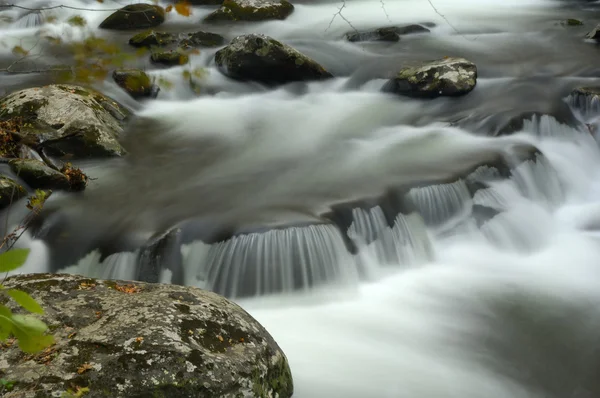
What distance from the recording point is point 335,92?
1010cm

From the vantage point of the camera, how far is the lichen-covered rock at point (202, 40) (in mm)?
11531

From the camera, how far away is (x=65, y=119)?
7.62 m

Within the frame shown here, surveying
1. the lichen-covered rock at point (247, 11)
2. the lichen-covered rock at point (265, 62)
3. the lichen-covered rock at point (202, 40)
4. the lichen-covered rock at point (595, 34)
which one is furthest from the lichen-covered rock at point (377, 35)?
the lichen-covered rock at point (595, 34)

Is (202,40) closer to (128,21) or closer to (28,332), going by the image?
(128,21)

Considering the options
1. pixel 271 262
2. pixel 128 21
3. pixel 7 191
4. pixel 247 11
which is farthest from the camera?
pixel 247 11

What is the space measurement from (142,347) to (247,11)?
1179 centimetres

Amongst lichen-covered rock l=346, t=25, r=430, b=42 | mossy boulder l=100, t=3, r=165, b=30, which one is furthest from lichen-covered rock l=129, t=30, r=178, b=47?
lichen-covered rock l=346, t=25, r=430, b=42

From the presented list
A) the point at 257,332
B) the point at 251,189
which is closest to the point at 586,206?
the point at 251,189

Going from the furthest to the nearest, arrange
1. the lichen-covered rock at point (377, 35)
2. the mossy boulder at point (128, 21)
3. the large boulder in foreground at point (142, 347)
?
the mossy boulder at point (128, 21), the lichen-covered rock at point (377, 35), the large boulder in foreground at point (142, 347)

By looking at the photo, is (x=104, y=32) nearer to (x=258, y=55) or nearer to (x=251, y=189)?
(x=258, y=55)

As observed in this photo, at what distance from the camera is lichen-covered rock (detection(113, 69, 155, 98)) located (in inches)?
361

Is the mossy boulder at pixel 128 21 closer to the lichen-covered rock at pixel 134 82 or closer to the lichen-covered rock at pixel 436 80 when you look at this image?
the lichen-covered rock at pixel 134 82

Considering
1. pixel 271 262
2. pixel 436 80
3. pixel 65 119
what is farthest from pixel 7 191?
pixel 436 80

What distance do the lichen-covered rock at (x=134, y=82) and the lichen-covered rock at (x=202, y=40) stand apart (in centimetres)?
207
